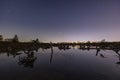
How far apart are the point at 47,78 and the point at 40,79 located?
4.75ft

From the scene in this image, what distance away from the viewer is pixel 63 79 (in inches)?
1067

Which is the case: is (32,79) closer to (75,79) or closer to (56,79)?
(56,79)

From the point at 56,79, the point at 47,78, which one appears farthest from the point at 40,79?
the point at 56,79

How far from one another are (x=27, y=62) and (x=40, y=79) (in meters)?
17.5

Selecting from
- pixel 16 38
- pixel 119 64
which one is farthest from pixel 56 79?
pixel 16 38

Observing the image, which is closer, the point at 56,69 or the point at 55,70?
the point at 55,70

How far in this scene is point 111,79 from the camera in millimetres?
28062

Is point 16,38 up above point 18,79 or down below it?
above

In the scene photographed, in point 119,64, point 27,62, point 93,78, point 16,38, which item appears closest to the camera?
point 93,78

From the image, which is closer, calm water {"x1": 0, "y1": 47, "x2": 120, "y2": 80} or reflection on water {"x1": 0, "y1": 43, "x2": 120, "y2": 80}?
calm water {"x1": 0, "y1": 47, "x2": 120, "y2": 80}

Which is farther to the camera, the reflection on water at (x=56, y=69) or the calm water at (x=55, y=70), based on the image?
the reflection on water at (x=56, y=69)

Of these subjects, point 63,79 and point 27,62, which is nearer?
point 63,79

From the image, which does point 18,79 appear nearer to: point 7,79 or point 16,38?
point 7,79

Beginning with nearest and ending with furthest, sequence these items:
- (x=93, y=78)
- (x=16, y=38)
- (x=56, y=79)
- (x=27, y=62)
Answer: (x=56, y=79) → (x=93, y=78) → (x=27, y=62) → (x=16, y=38)
